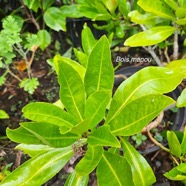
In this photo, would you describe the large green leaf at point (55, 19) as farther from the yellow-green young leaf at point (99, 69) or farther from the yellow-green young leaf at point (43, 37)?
the yellow-green young leaf at point (99, 69)

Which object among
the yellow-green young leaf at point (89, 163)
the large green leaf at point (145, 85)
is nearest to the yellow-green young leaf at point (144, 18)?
the large green leaf at point (145, 85)

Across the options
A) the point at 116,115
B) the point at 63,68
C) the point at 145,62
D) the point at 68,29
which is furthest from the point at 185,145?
the point at 68,29

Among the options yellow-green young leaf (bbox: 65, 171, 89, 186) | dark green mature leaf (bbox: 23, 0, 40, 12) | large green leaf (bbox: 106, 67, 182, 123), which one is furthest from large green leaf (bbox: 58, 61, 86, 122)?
dark green mature leaf (bbox: 23, 0, 40, 12)

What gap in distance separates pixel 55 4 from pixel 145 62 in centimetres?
65

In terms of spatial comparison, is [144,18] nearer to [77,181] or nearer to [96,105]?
[96,105]

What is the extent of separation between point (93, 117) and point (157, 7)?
1.36 feet

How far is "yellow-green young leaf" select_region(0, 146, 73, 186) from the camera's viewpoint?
1.03 metres

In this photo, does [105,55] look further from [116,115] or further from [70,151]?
[70,151]

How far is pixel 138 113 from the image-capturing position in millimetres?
953

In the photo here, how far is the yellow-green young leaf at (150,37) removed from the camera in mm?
1190

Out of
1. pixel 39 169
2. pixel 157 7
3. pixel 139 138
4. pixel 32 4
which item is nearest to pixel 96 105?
pixel 39 169

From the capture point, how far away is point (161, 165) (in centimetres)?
160

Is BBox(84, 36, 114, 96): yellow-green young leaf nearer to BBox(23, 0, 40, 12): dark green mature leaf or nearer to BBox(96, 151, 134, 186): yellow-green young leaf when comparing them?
BBox(96, 151, 134, 186): yellow-green young leaf

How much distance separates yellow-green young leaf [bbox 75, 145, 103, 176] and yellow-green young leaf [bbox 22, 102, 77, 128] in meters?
0.10
